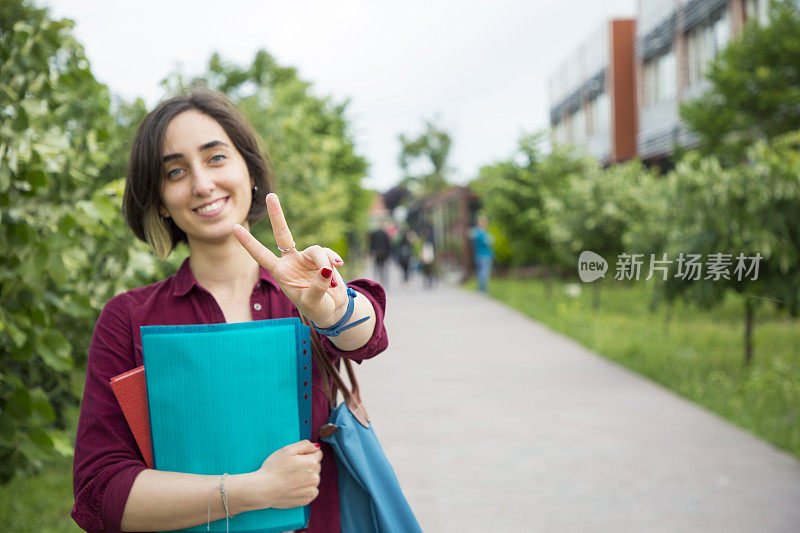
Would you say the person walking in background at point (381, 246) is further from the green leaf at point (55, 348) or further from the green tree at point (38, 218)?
the green leaf at point (55, 348)

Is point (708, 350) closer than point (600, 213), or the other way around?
point (708, 350)

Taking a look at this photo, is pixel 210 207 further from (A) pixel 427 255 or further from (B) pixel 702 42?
(B) pixel 702 42

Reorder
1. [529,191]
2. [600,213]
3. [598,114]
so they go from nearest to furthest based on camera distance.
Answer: [600,213] < [529,191] < [598,114]

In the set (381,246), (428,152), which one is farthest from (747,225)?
(428,152)

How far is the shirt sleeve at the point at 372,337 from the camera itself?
1.58m

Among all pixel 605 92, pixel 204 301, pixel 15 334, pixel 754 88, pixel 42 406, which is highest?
pixel 605 92

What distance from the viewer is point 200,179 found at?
163cm

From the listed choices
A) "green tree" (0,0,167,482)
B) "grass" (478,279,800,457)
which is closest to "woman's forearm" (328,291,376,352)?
"green tree" (0,0,167,482)

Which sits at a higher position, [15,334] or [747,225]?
[747,225]

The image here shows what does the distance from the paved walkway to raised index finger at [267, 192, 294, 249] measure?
10.4 feet

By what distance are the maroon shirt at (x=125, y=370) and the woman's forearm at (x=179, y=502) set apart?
0.08ft

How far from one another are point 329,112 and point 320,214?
1135 centimetres

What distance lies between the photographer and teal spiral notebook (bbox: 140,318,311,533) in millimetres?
1466

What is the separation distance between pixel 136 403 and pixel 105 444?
10cm
